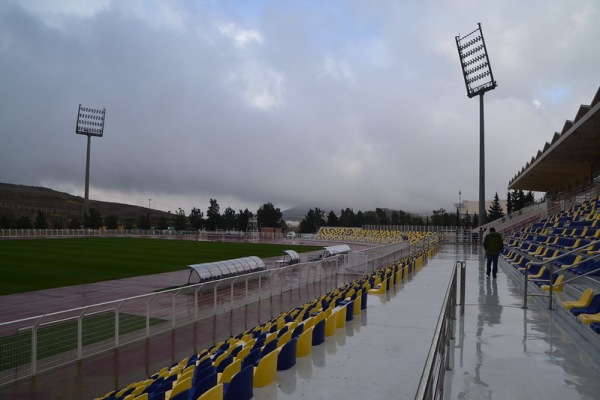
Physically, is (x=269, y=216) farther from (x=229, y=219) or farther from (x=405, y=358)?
(x=405, y=358)

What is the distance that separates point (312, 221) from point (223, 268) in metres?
83.9

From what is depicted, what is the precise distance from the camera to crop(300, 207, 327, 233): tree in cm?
9631

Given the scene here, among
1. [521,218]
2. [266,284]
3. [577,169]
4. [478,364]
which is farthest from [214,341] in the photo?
[521,218]

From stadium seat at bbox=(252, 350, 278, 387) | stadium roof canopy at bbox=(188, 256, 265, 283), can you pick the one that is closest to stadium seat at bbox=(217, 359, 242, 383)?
stadium seat at bbox=(252, 350, 278, 387)

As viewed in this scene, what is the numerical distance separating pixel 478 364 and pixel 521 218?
32.3m

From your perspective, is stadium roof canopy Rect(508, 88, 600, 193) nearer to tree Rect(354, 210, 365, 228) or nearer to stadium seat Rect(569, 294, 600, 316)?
stadium seat Rect(569, 294, 600, 316)

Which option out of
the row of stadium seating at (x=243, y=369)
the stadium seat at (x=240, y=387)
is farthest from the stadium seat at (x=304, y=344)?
the stadium seat at (x=240, y=387)

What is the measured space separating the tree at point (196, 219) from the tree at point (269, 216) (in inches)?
484

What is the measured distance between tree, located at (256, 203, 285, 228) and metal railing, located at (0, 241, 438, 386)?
78888 millimetres

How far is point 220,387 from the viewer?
3195 mm

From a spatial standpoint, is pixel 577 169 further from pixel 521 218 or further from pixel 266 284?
pixel 266 284

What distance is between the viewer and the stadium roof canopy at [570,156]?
59.1 feet

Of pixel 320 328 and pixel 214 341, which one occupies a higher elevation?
pixel 320 328

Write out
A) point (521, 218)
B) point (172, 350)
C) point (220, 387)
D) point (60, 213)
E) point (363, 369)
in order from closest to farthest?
point (220, 387) → point (363, 369) → point (172, 350) → point (521, 218) → point (60, 213)
